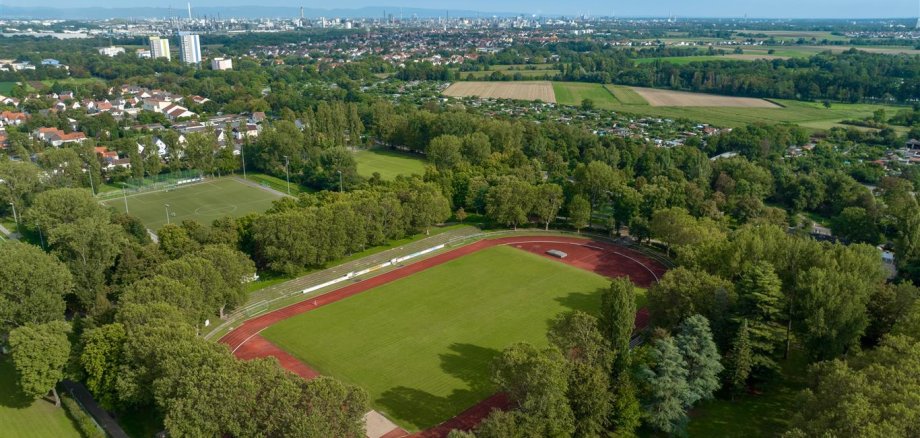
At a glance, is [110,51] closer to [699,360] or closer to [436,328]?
[436,328]

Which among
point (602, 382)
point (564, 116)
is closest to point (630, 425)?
point (602, 382)

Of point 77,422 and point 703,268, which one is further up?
point 703,268

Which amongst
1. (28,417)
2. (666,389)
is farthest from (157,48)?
(666,389)

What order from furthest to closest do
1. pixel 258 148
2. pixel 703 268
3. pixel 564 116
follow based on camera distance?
pixel 564 116 → pixel 258 148 → pixel 703 268

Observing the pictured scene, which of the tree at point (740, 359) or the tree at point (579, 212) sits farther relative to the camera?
the tree at point (579, 212)

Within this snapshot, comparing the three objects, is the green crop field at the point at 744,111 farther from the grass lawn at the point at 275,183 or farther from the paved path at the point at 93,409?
the paved path at the point at 93,409

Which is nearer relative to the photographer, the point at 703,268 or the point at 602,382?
the point at 602,382

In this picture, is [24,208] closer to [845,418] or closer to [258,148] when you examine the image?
[258,148]

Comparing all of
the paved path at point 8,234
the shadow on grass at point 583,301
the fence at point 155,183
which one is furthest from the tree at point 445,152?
the paved path at point 8,234
